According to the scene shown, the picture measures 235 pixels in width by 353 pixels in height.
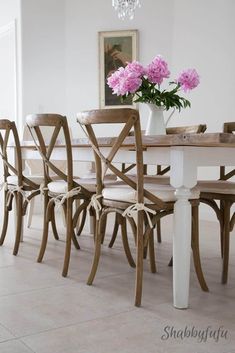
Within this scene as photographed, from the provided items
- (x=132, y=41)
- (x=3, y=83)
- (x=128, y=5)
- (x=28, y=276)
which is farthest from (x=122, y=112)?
(x=3, y=83)

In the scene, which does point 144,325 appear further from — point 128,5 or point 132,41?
point 132,41

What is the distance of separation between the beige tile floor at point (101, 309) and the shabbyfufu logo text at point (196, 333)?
0.01m

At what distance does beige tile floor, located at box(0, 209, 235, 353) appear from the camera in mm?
1692

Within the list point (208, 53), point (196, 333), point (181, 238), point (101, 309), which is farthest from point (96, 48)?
point (196, 333)

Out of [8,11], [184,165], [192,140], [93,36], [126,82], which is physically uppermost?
[8,11]

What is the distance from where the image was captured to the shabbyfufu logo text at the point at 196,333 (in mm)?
1760

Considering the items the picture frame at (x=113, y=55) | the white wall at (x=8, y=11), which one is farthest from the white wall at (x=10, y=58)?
the picture frame at (x=113, y=55)

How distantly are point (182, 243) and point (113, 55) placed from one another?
3.81 m

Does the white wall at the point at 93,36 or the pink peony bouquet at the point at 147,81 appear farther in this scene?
the white wall at the point at 93,36

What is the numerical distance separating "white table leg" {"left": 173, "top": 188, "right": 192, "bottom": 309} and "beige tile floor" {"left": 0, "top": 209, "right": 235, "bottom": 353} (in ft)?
0.22

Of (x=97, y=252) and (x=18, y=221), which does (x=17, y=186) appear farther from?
(x=97, y=252)

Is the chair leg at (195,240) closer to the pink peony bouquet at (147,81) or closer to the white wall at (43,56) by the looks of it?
the pink peony bouquet at (147,81)


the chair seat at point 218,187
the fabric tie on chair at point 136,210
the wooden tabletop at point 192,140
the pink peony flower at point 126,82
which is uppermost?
the pink peony flower at point 126,82

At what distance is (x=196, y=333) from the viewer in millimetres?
1806
